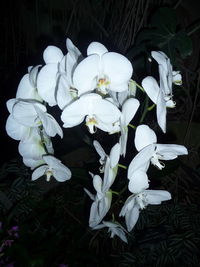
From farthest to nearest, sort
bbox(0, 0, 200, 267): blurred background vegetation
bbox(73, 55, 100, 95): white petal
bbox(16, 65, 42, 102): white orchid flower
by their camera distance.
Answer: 1. bbox(0, 0, 200, 267): blurred background vegetation
2. bbox(16, 65, 42, 102): white orchid flower
3. bbox(73, 55, 100, 95): white petal

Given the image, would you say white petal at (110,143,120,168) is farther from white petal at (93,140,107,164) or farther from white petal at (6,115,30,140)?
white petal at (6,115,30,140)

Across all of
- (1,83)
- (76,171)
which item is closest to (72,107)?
(76,171)

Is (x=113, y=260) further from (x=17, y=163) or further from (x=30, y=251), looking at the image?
(x=17, y=163)

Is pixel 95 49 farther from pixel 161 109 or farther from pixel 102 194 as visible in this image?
pixel 102 194

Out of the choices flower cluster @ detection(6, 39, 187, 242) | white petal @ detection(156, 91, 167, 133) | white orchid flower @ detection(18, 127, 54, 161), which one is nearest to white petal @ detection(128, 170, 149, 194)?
flower cluster @ detection(6, 39, 187, 242)

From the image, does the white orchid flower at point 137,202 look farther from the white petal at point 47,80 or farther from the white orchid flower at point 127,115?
the white petal at point 47,80

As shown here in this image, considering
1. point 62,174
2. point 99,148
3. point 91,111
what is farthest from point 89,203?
point 91,111

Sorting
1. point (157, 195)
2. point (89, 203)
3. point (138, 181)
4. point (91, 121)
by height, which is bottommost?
point (89, 203)
